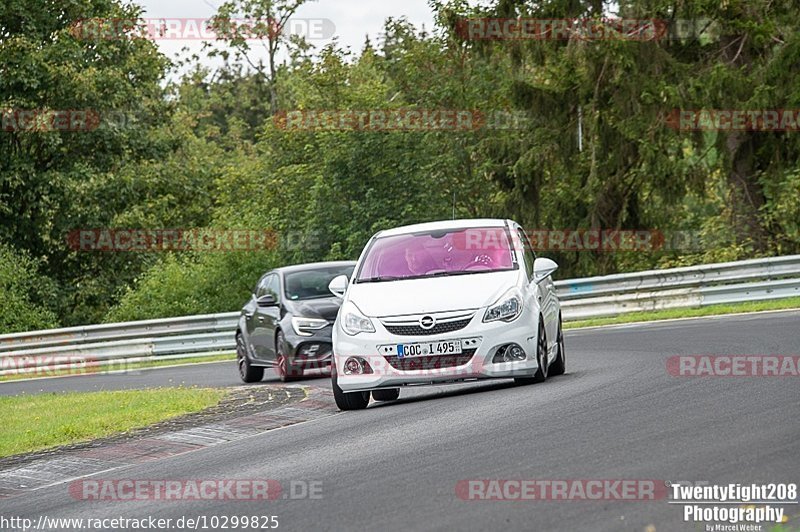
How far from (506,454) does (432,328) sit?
153 inches

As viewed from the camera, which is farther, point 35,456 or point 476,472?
point 35,456

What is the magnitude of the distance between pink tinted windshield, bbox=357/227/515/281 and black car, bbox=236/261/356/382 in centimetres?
447

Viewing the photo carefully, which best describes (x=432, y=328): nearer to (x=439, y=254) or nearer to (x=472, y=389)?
(x=439, y=254)

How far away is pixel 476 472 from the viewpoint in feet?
27.9

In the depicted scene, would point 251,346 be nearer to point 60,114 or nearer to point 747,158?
point 747,158

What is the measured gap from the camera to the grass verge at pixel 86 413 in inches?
549

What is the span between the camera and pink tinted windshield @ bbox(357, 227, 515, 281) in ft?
45.8

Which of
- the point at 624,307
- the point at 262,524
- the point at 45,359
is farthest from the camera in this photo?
the point at 45,359

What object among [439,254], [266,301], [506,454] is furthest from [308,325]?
[506,454]

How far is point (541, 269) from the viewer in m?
14.1

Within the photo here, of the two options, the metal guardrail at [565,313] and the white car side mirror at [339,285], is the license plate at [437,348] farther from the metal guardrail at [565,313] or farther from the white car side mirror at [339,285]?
the metal guardrail at [565,313]

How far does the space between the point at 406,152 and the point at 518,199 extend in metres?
4.11

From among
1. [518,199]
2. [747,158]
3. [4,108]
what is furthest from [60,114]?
[747,158]

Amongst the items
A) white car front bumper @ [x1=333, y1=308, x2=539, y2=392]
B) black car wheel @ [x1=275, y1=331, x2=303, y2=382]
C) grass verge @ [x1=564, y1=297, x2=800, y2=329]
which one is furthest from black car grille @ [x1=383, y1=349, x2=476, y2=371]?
grass verge @ [x1=564, y1=297, x2=800, y2=329]
